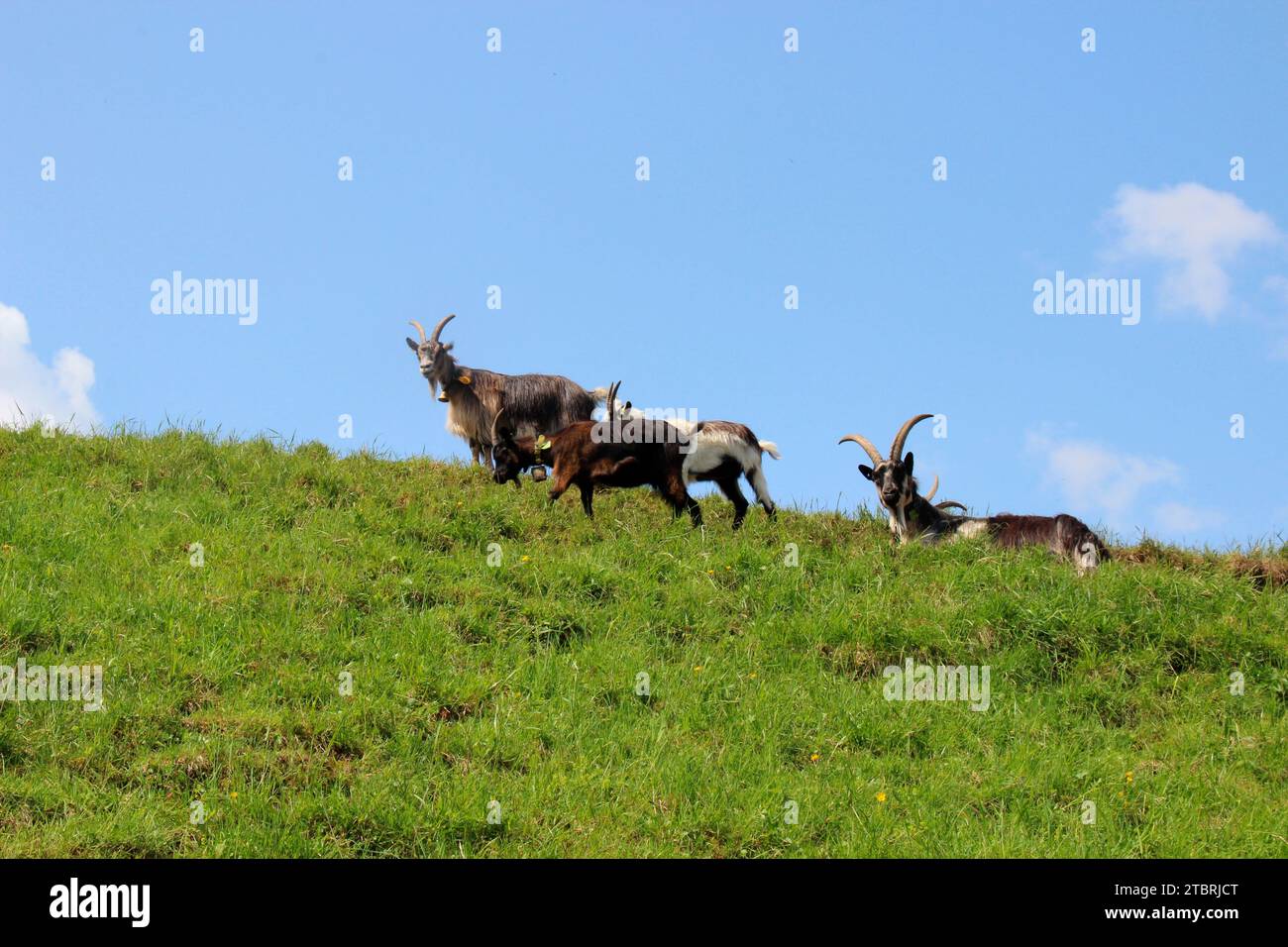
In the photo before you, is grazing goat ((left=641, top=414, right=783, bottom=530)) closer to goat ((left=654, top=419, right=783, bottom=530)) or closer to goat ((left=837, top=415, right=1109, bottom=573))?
goat ((left=654, top=419, right=783, bottom=530))

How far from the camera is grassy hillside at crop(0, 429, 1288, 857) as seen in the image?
308 inches

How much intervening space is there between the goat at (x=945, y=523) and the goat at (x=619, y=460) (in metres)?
2.31

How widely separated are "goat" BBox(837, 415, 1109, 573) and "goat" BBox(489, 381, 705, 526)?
2.31 meters

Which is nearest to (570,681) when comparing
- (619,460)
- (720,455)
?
(619,460)

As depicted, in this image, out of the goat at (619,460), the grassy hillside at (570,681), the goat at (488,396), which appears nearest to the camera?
the grassy hillside at (570,681)

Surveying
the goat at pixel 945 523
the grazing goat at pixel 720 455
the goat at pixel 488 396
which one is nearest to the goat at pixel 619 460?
the grazing goat at pixel 720 455

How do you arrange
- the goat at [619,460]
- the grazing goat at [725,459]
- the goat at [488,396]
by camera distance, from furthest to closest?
the goat at [488,396] → the grazing goat at [725,459] → the goat at [619,460]

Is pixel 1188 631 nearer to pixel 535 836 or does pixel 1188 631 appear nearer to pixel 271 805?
pixel 535 836

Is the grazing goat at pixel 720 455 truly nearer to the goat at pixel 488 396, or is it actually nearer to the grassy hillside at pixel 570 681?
the grassy hillside at pixel 570 681

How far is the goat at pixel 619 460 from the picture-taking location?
13.3 meters

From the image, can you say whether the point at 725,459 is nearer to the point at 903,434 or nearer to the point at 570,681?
the point at 903,434
